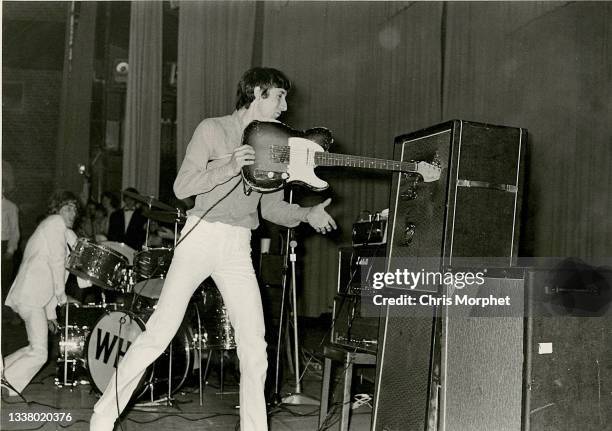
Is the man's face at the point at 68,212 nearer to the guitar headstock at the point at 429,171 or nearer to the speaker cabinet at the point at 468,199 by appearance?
the speaker cabinet at the point at 468,199

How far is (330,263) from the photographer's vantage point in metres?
9.98

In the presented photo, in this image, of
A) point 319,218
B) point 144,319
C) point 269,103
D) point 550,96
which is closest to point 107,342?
point 144,319

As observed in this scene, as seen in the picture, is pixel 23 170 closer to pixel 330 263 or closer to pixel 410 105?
pixel 330 263

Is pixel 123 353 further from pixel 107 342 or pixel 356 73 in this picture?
pixel 356 73

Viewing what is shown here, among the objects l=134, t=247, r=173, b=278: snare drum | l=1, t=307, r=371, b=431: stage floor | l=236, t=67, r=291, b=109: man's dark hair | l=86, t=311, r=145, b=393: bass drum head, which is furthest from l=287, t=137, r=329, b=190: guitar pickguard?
l=86, t=311, r=145, b=393: bass drum head

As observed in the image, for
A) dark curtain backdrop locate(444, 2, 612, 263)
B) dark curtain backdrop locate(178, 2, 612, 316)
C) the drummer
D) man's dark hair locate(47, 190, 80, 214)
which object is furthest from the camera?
dark curtain backdrop locate(178, 2, 612, 316)

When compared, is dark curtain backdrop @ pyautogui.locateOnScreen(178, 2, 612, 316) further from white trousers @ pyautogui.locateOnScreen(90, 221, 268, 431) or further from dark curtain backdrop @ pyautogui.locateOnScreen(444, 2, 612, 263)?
white trousers @ pyautogui.locateOnScreen(90, 221, 268, 431)

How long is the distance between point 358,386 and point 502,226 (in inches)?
105

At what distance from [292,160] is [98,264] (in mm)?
2456

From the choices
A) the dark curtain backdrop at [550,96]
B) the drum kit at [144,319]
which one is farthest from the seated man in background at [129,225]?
the dark curtain backdrop at [550,96]

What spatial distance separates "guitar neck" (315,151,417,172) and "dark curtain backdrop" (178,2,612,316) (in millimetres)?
5265

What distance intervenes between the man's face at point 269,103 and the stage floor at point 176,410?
5.39 feet

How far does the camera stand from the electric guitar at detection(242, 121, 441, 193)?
296cm

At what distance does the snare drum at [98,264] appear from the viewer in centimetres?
485
